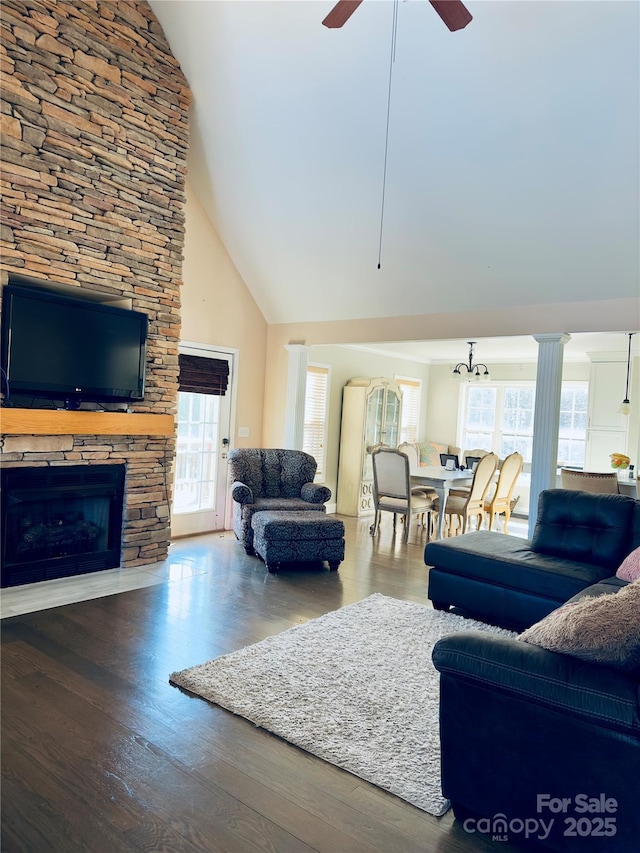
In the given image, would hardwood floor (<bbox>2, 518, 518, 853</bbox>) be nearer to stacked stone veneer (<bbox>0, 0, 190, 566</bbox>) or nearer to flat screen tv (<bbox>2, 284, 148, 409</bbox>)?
stacked stone veneer (<bbox>0, 0, 190, 566</bbox>)

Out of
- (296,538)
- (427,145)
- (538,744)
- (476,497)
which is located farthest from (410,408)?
(538,744)

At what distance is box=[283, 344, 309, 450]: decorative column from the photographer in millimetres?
6820

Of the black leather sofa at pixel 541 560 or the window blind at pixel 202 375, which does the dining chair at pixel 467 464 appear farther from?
the window blind at pixel 202 375

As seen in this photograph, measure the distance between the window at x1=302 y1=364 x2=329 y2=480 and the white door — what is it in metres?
1.48

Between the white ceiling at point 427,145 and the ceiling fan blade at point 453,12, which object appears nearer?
the ceiling fan blade at point 453,12

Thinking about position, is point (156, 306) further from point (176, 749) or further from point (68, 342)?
point (176, 749)

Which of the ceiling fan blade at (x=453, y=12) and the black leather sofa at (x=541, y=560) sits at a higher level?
the ceiling fan blade at (x=453, y=12)

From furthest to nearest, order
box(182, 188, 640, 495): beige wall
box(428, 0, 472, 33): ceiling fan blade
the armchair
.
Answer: box(182, 188, 640, 495): beige wall → the armchair → box(428, 0, 472, 33): ceiling fan blade

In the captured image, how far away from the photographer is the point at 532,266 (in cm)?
486

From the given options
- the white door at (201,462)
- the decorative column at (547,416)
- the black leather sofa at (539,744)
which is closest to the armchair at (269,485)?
the white door at (201,462)


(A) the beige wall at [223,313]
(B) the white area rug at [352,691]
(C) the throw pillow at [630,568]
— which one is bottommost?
(B) the white area rug at [352,691]

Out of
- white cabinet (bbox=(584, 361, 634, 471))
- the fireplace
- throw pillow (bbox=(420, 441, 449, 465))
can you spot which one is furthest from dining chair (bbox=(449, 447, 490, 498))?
the fireplace

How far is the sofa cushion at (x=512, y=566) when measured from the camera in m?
3.71

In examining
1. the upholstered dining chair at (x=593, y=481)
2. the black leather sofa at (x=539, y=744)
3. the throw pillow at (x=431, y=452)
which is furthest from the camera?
the throw pillow at (x=431, y=452)
